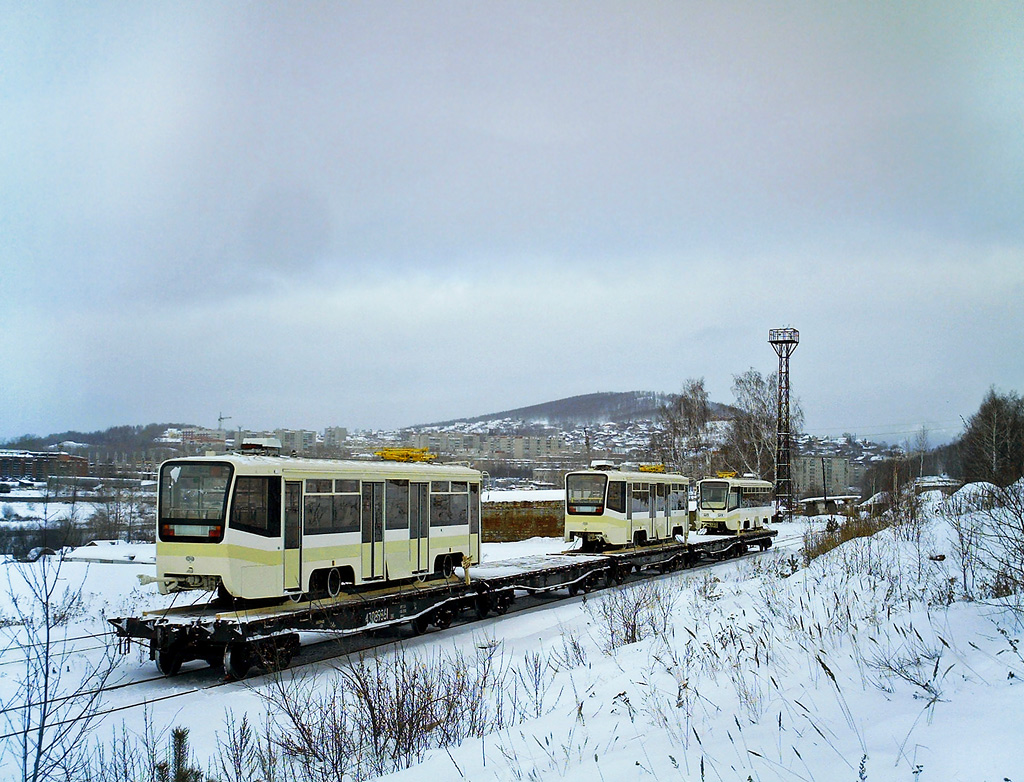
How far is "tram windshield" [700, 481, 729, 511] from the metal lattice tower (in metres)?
23.8

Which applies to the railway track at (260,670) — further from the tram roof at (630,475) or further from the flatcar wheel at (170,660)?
the tram roof at (630,475)

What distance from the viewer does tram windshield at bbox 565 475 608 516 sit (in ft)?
69.9

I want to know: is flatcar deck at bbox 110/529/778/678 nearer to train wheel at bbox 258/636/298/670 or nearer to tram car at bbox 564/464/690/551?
train wheel at bbox 258/636/298/670

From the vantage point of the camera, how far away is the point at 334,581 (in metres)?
12.3

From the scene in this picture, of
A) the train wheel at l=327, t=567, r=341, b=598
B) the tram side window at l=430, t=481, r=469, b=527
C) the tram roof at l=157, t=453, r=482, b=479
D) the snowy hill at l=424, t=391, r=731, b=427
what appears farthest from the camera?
the snowy hill at l=424, t=391, r=731, b=427

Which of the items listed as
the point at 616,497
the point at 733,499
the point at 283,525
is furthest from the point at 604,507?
the point at 283,525

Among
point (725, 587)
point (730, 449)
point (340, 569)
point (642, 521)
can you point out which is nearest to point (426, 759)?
point (340, 569)

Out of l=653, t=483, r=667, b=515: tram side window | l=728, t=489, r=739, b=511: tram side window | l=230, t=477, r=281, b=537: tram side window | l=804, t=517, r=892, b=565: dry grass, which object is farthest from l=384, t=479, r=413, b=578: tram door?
l=728, t=489, r=739, b=511: tram side window

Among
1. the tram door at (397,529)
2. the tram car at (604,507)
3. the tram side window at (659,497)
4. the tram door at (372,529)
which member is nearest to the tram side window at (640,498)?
the tram car at (604,507)

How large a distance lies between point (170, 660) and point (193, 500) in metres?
2.23

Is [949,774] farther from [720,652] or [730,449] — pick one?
[730,449]

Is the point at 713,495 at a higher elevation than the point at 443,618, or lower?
higher

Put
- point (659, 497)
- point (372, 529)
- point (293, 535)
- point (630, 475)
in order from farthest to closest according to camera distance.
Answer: point (659, 497), point (630, 475), point (372, 529), point (293, 535)

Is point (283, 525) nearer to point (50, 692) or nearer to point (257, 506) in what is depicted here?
point (257, 506)
